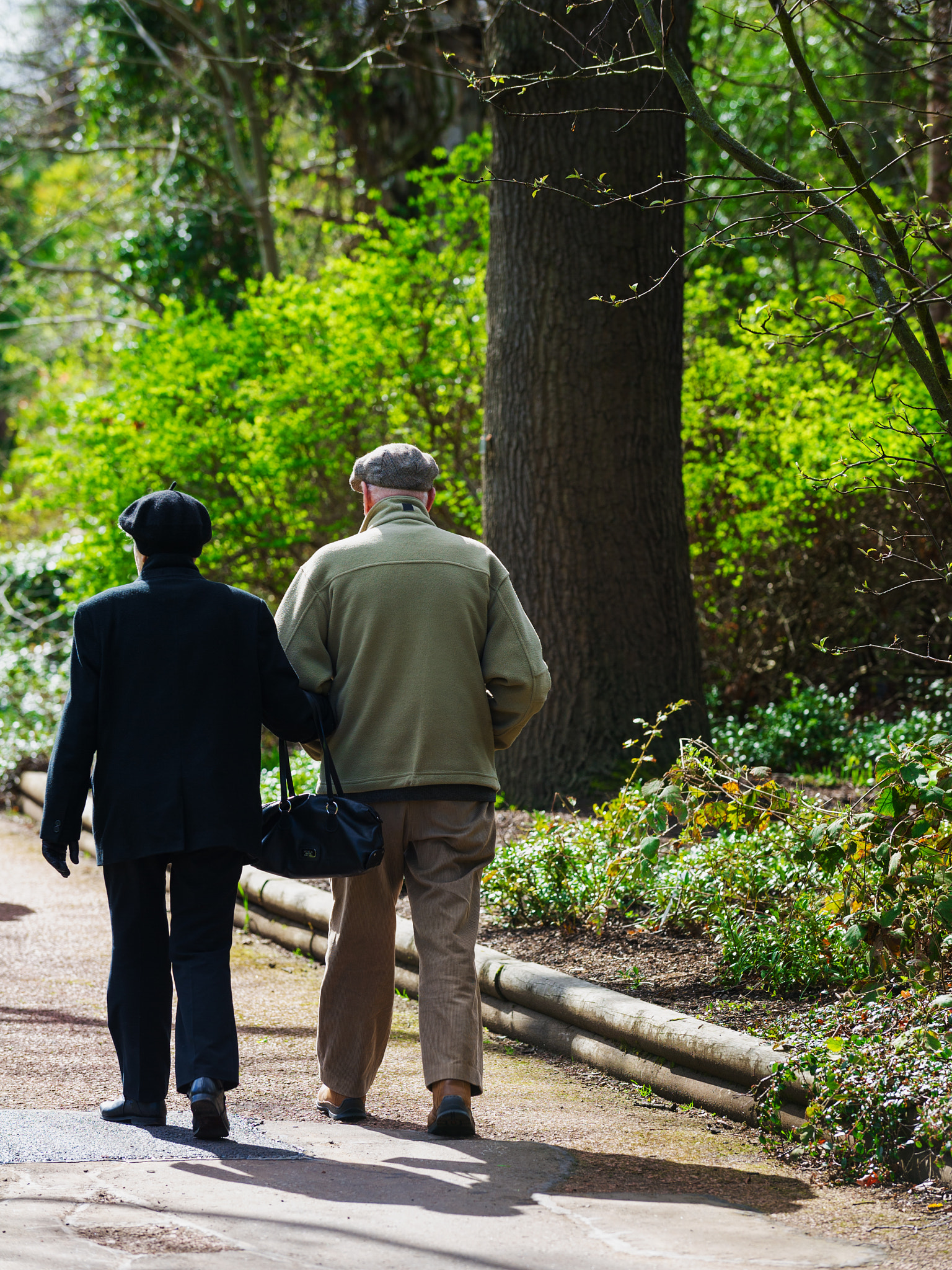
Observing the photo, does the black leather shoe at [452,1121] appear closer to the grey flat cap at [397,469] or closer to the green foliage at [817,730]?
the grey flat cap at [397,469]

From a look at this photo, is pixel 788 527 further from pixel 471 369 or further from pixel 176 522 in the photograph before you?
pixel 176 522

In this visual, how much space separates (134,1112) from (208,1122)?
11.5 inches

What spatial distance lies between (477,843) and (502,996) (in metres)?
1.47

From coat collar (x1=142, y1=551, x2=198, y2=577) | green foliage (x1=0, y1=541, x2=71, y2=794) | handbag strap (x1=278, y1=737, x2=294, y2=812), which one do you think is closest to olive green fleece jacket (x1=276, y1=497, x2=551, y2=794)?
handbag strap (x1=278, y1=737, x2=294, y2=812)

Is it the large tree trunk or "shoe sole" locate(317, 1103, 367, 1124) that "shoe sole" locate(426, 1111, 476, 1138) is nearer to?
"shoe sole" locate(317, 1103, 367, 1124)

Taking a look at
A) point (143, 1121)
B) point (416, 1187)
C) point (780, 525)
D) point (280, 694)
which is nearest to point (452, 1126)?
point (416, 1187)

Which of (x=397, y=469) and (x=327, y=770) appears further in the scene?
(x=397, y=469)

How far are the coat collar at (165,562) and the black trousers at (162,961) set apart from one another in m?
0.85

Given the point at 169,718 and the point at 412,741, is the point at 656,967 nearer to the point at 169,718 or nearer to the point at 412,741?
the point at 412,741

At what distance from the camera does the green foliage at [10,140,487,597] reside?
10148mm

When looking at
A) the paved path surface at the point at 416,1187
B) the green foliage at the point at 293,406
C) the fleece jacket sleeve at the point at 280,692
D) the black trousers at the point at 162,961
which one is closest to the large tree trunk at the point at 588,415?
the green foliage at the point at 293,406

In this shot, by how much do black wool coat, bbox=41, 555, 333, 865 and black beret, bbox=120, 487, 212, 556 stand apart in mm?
116

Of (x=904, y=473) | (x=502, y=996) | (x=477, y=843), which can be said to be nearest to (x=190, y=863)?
(x=477, y=843)

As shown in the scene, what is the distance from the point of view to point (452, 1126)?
12.5ft
